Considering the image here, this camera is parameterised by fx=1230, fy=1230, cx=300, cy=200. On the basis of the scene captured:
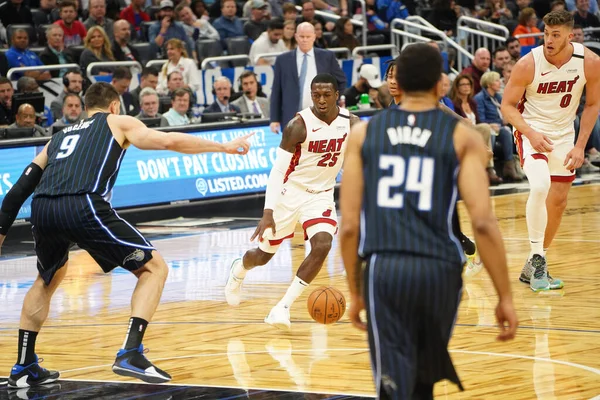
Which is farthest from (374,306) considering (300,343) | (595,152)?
(595,152)

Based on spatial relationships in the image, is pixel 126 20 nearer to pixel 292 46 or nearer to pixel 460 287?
pixel 292 46

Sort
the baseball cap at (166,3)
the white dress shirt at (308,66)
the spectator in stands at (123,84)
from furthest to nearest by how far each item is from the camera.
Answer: the baseball cap at (166,3) → the spectator in stands at (123,84) → the white dress shirt at (308,66)

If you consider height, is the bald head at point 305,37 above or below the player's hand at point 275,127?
above

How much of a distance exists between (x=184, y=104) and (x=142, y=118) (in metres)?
0.61

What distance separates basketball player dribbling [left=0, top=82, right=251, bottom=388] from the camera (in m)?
6.84

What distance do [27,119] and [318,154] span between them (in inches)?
245

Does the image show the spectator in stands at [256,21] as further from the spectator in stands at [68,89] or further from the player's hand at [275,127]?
the player's hand at [275,127]

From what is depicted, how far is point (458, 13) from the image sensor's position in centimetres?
2316

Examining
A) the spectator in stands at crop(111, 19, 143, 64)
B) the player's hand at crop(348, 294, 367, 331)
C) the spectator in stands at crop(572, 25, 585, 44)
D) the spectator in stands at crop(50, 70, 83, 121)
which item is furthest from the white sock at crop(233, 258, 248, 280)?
the spectator in stands at crop(572, 25, 585, 44)

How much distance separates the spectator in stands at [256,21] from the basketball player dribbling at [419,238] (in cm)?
1544

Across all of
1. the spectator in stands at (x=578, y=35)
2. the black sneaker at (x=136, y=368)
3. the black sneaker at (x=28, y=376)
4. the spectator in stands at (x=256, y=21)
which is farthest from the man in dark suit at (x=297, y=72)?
the spectator in stands at (x=578, y=35)

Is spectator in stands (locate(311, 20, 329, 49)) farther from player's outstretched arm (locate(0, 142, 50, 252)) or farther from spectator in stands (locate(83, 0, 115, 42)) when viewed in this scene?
player's outstretched arm (locate(0, 142, 50, 252))

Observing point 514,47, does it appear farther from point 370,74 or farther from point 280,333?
point 280,333

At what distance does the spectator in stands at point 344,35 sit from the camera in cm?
2009
